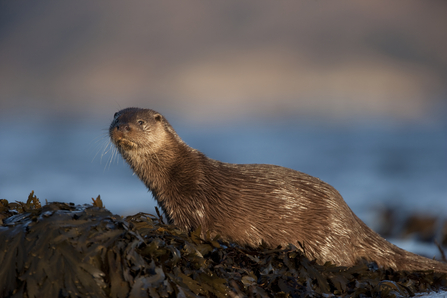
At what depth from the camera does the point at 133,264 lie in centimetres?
212

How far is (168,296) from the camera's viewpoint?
2066mm

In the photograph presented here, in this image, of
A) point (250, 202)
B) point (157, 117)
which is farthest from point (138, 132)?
point (250, 202)

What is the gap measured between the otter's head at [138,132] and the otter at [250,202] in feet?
0.03

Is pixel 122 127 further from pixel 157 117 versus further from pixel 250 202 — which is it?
pixel 250 202

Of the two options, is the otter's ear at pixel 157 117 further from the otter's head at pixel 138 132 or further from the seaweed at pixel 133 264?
the seaweed at pixel 133 264

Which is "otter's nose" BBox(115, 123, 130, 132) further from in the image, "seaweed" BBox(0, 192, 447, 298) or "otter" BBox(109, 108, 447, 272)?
"seaweed" BBox(0, 192, 447, 298)

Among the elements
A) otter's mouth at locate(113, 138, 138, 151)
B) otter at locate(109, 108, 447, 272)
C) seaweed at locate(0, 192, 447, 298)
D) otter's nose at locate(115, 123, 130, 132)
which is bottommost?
seaweed at locate(0, 192, 447, 298)

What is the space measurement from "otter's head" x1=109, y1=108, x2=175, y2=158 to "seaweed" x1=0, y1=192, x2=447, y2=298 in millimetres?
1219

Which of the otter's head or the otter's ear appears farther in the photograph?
the otter's ear

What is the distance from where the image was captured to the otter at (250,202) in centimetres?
363

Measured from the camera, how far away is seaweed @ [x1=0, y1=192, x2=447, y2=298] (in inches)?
77.5

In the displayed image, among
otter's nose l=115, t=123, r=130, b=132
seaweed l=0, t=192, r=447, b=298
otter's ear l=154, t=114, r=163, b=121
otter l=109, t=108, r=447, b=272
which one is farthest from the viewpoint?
otter's ear l=154, t=114, r=163, b=121

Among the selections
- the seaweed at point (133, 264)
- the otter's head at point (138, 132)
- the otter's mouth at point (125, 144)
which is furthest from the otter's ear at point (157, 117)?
the seaweed at point (133, 264)

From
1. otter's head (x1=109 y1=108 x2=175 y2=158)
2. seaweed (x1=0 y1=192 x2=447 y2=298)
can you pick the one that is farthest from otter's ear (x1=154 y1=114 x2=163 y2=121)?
seaweed (x1=0 y1=192 x2=447 y2=298)
